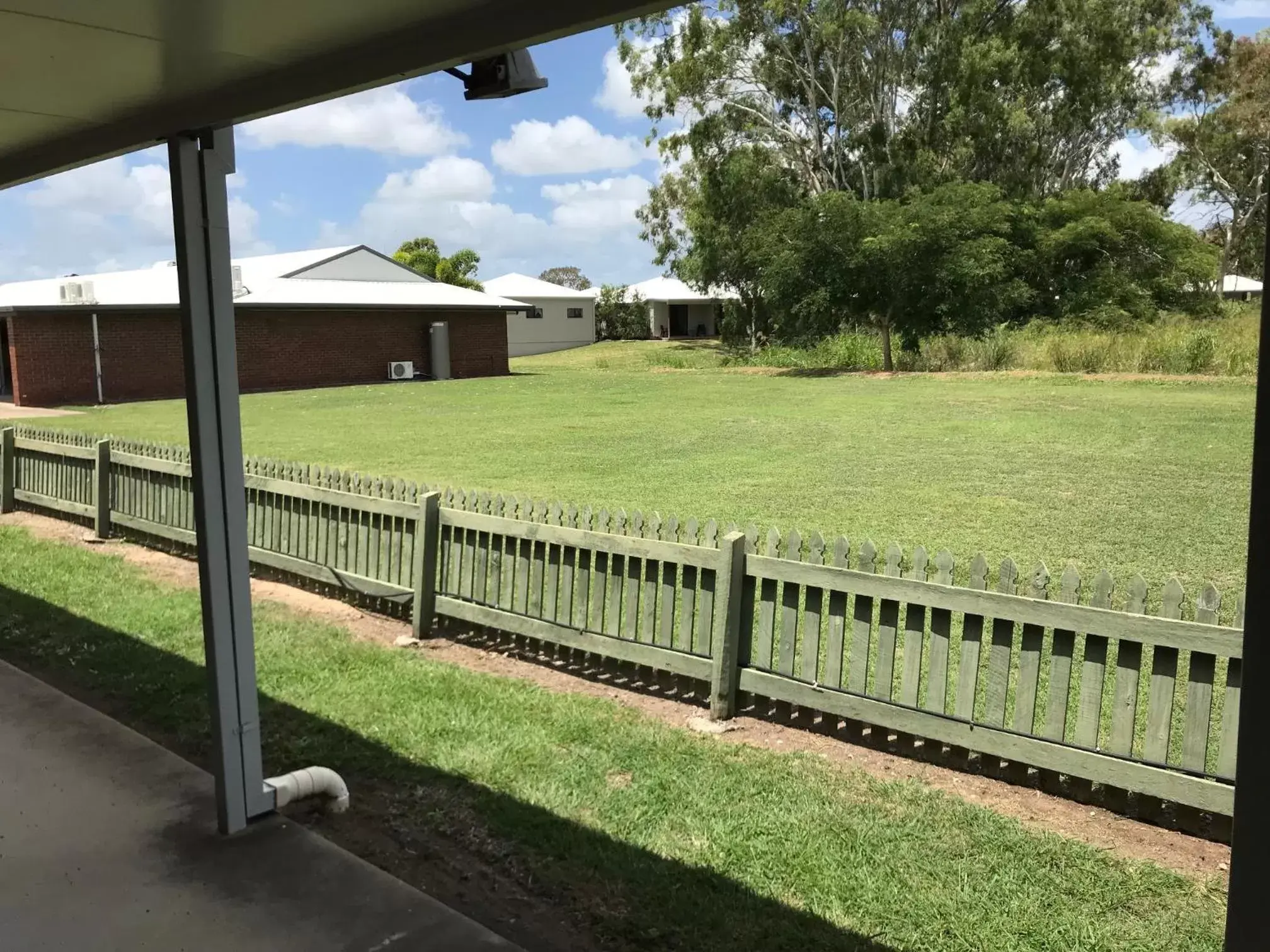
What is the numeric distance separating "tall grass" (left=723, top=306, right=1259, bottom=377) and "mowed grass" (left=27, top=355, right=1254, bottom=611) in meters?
1.54

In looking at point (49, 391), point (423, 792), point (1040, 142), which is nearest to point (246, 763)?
point (423, 792)

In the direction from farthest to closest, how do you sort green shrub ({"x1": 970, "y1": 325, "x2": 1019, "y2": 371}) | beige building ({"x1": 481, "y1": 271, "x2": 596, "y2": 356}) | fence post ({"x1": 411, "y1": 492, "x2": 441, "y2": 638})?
beige building ({"x1": 481, "y1": 271, "x2": 596, "y2": 356}), green shrub ({"x1": 970, "y1": 325, "x2": 1019, "y2": 371}), fence post ({"x1": 411, "y1": 492, "x2": 441, "y2": 638})

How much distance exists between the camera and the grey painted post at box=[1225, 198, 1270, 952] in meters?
1.24

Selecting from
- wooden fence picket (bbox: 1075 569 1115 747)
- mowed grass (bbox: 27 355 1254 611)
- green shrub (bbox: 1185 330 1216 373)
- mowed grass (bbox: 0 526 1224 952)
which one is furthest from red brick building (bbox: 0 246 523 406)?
wooden fence picket (bbox: 1075 569 1115 747)

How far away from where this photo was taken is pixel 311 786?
12.8 ft

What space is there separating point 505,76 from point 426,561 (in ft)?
13.5

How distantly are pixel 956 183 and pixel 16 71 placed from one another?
36.6 metres

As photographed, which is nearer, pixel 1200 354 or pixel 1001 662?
pixel 1001 662

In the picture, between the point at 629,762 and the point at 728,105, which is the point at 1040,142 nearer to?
the point at 728,105

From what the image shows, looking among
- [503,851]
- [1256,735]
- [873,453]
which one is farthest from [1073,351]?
[1256,735]

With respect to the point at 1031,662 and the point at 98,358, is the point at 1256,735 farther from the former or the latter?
the point at 98,358

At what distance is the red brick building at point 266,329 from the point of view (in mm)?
26391

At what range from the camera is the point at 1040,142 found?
144 feet

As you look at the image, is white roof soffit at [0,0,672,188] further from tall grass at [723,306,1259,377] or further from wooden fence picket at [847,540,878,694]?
tall grass at [723,306,1259,377]
